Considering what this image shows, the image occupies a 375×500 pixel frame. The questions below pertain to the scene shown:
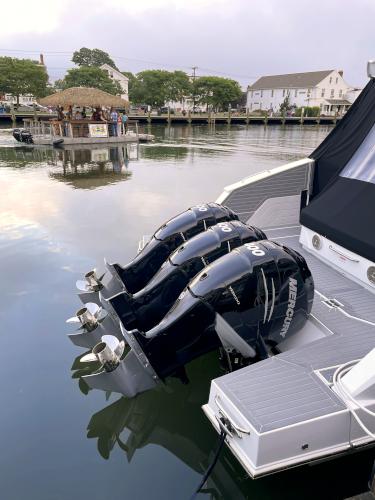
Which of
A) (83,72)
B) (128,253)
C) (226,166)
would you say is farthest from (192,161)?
(83,72)

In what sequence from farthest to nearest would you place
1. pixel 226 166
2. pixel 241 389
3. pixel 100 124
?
pixel 100 124 → pixel 226 166 → pixel 241 389

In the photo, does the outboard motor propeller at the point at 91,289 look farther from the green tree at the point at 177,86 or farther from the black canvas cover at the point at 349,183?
the green tree at the point at 177,86

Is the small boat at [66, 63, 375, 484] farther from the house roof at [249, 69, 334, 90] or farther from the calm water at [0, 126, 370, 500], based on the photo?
the house roof at [249, 69, 334, 90]

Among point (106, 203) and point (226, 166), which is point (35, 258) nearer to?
point (106, 203)

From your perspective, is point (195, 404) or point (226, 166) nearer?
point (195, 404)

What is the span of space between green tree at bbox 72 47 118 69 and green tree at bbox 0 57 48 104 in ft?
92.7

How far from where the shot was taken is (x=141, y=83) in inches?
2221

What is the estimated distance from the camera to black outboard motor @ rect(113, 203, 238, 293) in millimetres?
4012

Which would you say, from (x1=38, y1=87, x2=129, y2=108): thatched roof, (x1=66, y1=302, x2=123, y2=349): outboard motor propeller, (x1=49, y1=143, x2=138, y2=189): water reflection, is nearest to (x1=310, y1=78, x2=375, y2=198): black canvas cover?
(x1=66, y1=302, x2=123, y2=349): outboard motor propeller

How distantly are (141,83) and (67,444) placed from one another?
194 feet

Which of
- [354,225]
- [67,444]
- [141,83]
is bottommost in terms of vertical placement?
[67,444]

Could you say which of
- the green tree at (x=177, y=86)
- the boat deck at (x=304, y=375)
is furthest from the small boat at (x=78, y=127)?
the green tree at (x=177, y=86)

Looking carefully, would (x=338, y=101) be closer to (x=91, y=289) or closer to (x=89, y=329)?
(x=91, y=289)

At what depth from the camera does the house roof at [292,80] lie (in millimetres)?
61850
